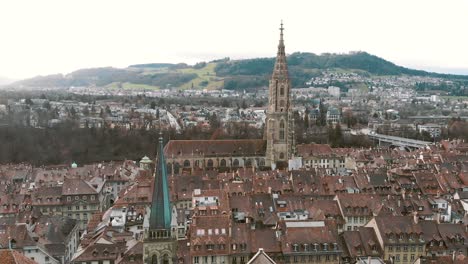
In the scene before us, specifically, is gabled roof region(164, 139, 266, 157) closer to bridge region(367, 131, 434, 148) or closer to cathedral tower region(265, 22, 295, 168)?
cathedral tower region(265, 22, 295, 168)

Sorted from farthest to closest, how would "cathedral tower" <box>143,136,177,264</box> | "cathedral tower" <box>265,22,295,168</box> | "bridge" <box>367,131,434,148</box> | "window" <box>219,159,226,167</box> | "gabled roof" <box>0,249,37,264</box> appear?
"bridge" <box>367,131,434,148</box>, "window" <box>219,159,226,167</box>, "cathedral tower" <box>265,22,295,168</box>, "cathedral tower" <box>143,136,177,264</box>, "gabled roof" <box>0,249,37,264</box>

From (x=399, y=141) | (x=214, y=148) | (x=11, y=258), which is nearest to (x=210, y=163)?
(x=214, y=148)

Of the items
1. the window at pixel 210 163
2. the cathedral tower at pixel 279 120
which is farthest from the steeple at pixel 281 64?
the window at pixel 210 163

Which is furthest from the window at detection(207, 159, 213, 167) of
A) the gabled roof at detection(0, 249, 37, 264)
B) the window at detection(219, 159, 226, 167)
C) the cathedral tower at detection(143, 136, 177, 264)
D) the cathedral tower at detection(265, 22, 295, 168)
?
the gabled roof at detection(0, 249, 37, 264)

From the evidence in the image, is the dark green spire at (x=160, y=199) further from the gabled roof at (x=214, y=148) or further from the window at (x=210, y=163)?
the window at (x=210, y=163)

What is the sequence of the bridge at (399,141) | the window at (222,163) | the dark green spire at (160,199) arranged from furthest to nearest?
the bridge at (399,141), the window at (222,163), the dark green spire at (160,199)

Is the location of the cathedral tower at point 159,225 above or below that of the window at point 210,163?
above

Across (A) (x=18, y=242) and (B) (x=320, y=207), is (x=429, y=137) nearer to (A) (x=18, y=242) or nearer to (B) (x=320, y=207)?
(B) (x=320, y=207)
